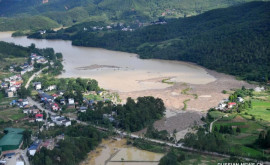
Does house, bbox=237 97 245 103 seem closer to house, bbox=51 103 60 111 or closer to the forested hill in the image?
house, bbox=51 103 60 111

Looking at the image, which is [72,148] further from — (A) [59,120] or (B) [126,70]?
(B) [126,70]

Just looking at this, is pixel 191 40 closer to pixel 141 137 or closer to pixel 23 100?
pixel 23 100

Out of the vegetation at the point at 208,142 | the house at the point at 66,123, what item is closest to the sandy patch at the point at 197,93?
the house at the point at 66,123

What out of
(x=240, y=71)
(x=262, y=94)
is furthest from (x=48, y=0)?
(x=262, y=94)

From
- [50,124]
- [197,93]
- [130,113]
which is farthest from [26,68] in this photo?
[130,113]

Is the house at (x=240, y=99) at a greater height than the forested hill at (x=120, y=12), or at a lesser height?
lesser

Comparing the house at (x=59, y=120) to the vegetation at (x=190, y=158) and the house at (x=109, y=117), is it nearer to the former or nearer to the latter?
the house at (x=109, y=117)

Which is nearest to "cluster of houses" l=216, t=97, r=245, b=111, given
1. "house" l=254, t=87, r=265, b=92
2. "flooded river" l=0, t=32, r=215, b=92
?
"house" l=254, t=87, r=265, b=92
